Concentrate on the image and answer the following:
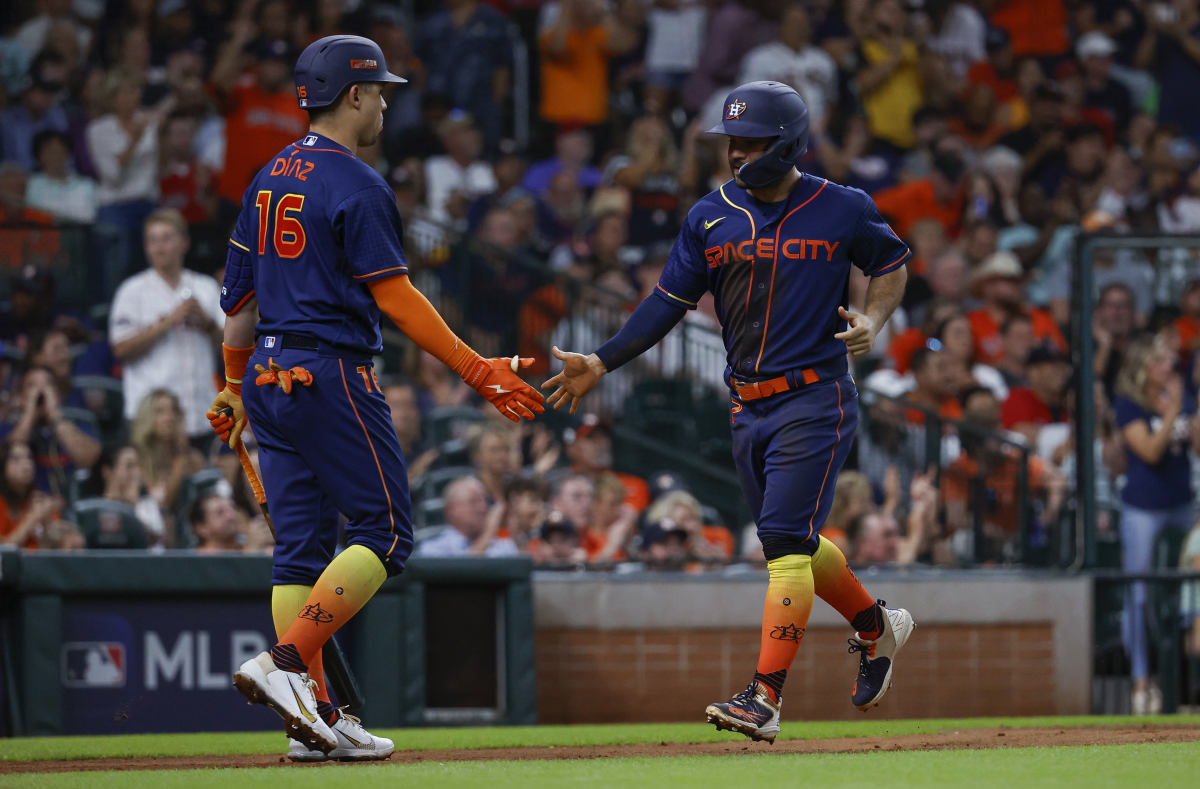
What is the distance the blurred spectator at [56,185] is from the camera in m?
12.4

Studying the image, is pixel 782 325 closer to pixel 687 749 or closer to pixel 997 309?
pixel 687 749

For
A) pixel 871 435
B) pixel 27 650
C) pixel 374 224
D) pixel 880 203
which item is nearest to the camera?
pixel 374 224

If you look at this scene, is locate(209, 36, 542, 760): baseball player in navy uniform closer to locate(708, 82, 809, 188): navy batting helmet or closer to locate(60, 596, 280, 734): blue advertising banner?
locate(708, 82, 809, 188): navy batting helmet

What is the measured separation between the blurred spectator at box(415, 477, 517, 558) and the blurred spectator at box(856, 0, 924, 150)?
7.02 meters

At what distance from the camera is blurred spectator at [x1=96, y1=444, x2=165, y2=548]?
32.0 ft

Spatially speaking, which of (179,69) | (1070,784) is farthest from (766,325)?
(179,69)

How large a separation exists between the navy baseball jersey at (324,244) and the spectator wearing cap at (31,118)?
7595 millimetres

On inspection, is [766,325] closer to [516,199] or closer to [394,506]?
[394,506]

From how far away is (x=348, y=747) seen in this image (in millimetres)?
5785

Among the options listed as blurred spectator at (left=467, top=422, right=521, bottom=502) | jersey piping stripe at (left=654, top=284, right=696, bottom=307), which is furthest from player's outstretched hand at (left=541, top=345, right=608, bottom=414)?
blurred spectator at (left=467, top=422, right=521, bottom=502)

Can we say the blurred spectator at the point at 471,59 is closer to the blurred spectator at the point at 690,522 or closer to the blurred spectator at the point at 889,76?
the blurred spectator at the point at 889,76

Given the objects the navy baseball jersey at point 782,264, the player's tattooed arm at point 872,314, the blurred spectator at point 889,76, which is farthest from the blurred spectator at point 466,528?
the blurred spectator at point 889,76

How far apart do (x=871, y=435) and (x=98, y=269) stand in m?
5.08

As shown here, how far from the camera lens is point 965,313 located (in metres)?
13.1
